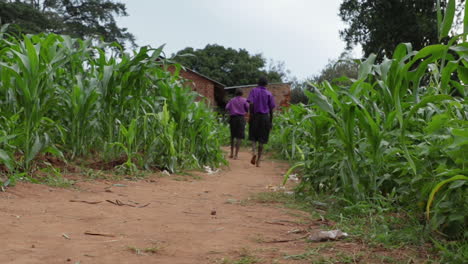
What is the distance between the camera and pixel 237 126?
9547mm

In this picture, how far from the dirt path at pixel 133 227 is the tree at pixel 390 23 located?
59.9 ft

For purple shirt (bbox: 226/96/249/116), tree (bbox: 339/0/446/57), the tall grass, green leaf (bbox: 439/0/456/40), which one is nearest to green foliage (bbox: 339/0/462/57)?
tree (bbox: 339/0/446/57)

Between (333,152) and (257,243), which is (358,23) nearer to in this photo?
(333,152)

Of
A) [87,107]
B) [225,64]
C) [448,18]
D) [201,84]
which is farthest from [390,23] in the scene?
[225,64]

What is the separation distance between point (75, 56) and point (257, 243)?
3360 mm

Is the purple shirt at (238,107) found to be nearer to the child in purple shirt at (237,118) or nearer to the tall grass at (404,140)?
the child in purple shirt at (237,118)

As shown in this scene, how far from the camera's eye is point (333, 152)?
3.45 m

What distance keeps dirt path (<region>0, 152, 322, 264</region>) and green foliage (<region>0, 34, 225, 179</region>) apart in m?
0.60

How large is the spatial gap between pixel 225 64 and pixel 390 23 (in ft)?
89.6

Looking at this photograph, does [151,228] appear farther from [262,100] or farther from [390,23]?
[390,23]

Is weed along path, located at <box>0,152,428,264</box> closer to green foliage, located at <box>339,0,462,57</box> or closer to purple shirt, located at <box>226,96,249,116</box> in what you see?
purple shirt, located at <box>226,96,249,116</box>

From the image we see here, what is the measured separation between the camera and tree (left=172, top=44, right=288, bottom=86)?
44.9 meters

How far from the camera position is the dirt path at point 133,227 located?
187 centimetres

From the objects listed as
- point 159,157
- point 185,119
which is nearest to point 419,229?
point 159,157
